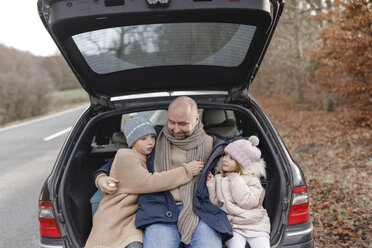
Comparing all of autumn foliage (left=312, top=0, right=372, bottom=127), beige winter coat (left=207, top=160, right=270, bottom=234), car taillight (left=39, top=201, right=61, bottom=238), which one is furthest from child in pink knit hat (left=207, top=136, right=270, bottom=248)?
autumn foliage (left=312, top=0, right=372, bottom=127)

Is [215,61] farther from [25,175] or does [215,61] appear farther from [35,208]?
[25,175]

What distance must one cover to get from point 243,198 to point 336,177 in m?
3.95

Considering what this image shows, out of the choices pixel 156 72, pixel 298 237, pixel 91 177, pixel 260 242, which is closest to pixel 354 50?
pixel 156 72

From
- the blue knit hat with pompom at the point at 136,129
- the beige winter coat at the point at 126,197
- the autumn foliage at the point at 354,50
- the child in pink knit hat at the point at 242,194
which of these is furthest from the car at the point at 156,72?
the autumn foliage at the point at 354,50

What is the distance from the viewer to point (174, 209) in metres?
2.28

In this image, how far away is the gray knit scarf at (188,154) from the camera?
227 centimetres

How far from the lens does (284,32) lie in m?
15.9

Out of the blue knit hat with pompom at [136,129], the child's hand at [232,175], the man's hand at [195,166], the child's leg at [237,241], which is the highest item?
the blue knit hat with pompom at [136,129]

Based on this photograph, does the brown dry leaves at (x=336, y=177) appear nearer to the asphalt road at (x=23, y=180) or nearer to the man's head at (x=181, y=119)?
the man's head at (x=181, y=119)

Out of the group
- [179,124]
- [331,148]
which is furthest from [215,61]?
[331,148]

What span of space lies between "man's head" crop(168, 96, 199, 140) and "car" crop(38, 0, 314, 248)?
1.75 ft

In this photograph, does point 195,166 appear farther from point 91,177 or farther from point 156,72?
point 91,177

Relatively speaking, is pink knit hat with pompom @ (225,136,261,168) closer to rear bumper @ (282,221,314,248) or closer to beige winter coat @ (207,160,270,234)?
beige winter coat @ (207,160,270,234)

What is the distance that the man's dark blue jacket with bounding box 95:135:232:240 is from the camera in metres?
2.20
